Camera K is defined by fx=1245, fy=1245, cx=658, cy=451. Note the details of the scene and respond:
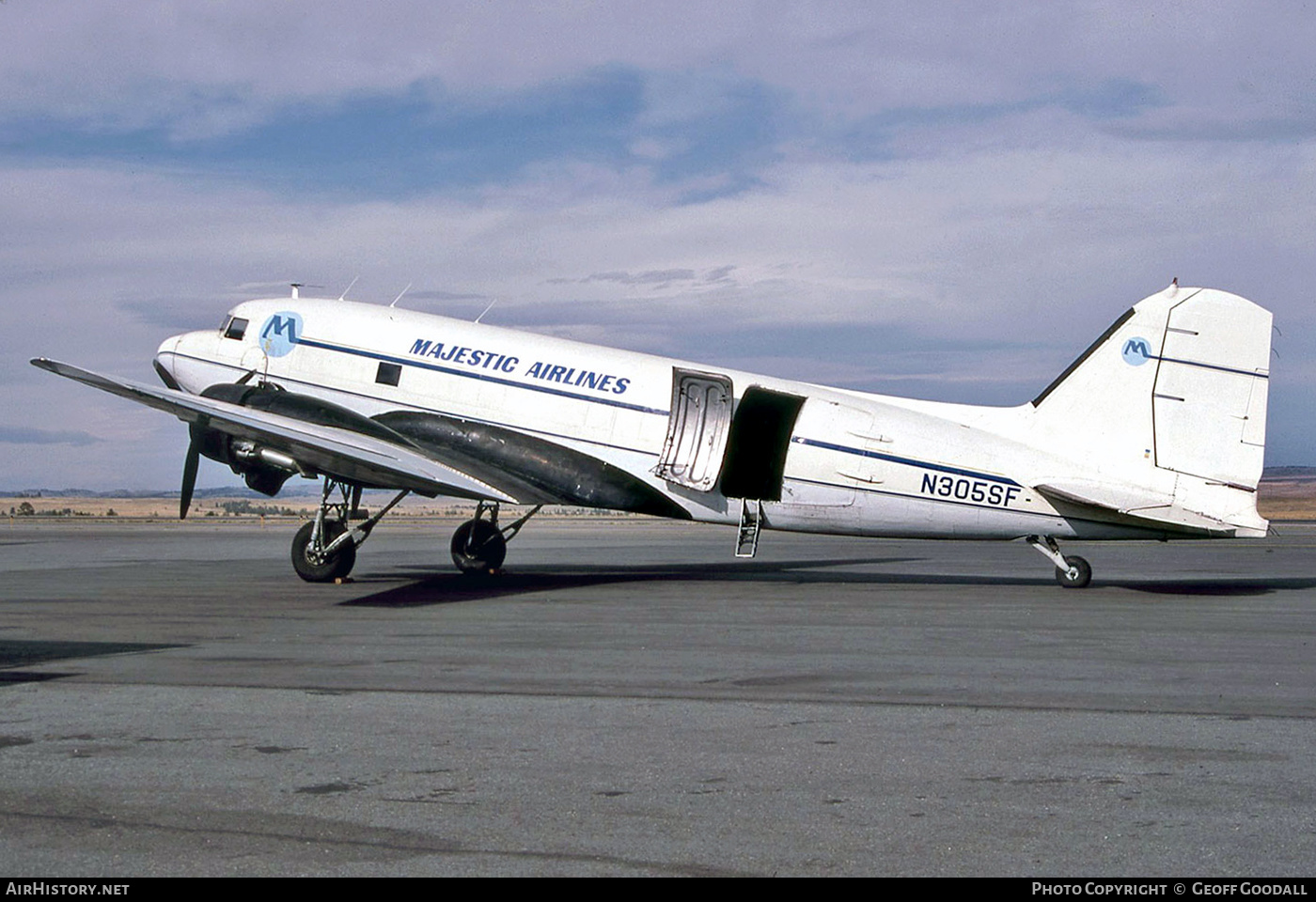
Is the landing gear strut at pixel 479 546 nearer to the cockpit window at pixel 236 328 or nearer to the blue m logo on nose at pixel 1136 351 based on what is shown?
the cockpit window at pixel 236 328

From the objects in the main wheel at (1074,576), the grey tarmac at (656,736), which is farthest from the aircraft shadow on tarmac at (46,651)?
the main wheel at (1074,576)

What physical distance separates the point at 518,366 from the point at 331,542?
4.61 metres

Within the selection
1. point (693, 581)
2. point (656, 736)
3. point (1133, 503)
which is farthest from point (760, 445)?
→ point (656, 736)

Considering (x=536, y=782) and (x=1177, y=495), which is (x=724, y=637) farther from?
(x=1177, y=495)

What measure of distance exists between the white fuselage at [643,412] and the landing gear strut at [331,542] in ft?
7.93

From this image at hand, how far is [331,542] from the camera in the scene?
21875mm

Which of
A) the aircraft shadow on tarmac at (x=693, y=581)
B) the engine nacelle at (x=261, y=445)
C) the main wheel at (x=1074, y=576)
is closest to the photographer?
the aircraft shadow on tarmac at (x=693, y=581)

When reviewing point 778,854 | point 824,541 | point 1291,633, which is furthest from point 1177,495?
point 824,541

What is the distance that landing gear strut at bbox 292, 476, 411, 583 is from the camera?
70.9 feet

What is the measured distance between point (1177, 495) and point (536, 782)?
1472 cm

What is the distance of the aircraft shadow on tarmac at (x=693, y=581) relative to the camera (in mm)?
20656

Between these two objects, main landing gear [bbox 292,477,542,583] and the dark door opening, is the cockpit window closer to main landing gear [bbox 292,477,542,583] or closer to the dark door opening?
main landing gear [bbox 292,477,542,583]

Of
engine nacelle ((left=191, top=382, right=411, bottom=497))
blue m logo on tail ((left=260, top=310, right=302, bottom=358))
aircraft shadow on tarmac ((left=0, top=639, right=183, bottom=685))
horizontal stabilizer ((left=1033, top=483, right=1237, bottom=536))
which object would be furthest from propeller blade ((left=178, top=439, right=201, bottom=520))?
horizontal stabilizer ((left=1033, top=483, right=1237, bottom=536))

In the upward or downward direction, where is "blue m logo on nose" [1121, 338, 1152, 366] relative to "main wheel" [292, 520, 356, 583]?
upward
